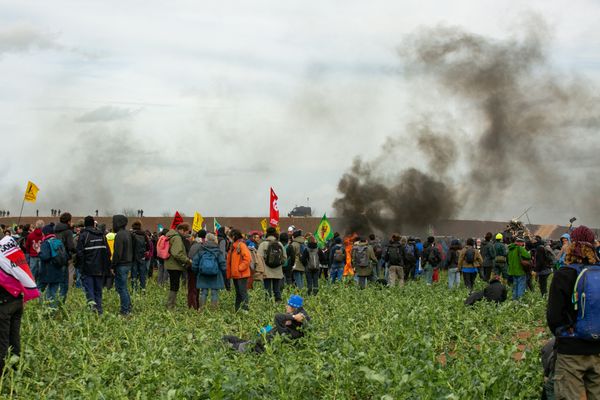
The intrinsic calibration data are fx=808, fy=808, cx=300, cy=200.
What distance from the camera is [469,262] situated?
2214 cm

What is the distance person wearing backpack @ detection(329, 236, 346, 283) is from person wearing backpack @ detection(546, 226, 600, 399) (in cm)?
1682

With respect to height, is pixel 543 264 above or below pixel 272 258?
below

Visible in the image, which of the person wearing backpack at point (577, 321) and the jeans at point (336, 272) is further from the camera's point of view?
the jeans at point (336, 272)

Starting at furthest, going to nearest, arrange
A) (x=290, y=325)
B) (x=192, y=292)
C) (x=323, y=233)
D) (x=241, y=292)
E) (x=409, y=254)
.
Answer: (x=323, y=233) → (x=409, y=254) → (x=192, y=292) → (x=241, y=292) → (x=290, y=325)

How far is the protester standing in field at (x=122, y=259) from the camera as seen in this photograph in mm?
15359

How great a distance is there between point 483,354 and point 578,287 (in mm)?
2784

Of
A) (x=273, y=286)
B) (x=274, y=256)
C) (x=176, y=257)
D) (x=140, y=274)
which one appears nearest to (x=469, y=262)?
(x=273, y=286)

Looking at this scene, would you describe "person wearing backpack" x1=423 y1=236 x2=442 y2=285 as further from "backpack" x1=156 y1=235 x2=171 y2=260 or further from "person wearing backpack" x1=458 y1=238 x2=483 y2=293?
"backpack" x1=156 y1=235 x2=171 y2=260

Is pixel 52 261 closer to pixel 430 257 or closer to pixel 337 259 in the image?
pixel 337 259

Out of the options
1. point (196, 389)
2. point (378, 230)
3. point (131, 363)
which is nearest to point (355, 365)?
point (196, 389)

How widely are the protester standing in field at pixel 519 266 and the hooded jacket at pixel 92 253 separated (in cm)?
995

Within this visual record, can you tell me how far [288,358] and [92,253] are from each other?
6.88 m

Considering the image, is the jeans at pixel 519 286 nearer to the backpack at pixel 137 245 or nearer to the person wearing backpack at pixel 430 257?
the person wearing backpack at pixel 430 257

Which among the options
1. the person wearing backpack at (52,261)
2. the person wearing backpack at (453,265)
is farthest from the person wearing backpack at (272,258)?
the person wearing backpack at (453,265)
